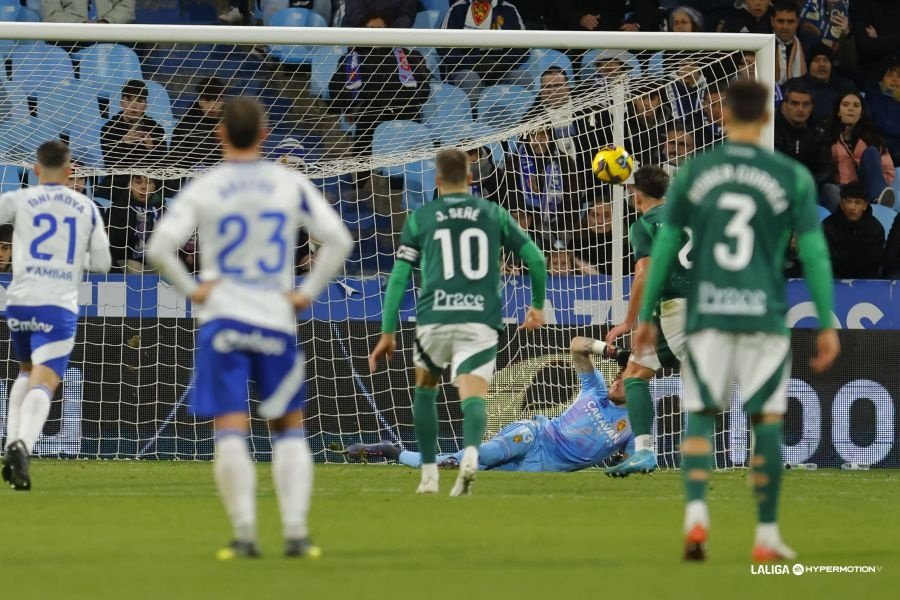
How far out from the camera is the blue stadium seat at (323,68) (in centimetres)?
1505

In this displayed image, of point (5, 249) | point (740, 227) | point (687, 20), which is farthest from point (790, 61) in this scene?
point (740, 227)

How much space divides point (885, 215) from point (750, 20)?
9.00ft

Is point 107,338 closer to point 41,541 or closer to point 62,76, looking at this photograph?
point 62,76

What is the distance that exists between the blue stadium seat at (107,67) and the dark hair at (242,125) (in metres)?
8.32

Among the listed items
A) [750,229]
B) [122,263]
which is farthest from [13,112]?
[750,229]

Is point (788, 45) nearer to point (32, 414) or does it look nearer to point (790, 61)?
point (790, 61)

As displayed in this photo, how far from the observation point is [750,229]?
21.4 ft

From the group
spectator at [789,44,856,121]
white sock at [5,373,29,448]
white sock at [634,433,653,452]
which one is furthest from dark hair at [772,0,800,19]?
white sock at [5,373,29,448]

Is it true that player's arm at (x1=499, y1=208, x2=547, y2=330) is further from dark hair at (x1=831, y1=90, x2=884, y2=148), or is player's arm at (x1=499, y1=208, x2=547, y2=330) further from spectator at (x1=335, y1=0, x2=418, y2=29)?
dark hair at (x1=831, y1=90, x2=884, y2=148)

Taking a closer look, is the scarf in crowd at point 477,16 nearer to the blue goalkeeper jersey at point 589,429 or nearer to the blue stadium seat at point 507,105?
the blue stadium seat at point 507,105

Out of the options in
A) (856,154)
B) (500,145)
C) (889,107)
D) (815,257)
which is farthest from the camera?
(889,107)

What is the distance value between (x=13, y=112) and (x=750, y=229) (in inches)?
366

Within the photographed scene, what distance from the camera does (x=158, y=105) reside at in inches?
576

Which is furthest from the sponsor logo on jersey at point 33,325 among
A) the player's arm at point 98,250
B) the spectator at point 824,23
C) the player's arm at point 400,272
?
the spectator at point 824,23
